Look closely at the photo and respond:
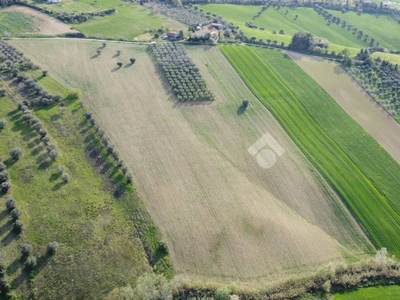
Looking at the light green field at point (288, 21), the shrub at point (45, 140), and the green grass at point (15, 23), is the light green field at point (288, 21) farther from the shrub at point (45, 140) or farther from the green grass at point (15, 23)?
the shrub at point (45, 140)

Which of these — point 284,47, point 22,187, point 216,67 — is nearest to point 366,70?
point 284,47

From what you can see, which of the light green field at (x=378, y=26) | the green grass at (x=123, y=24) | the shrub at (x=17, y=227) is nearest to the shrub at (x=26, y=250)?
the shrub at (x=17, y=227)

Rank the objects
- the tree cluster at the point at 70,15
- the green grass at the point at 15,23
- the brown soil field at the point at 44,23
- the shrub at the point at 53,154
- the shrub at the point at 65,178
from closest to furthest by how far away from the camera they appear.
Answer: the shrub at the point at 65,178, the shrub at the point at 53,154, the green grass at the point at 15,23, the brown soil field at the point at 44,23, the tree cluster at the point at 70,15

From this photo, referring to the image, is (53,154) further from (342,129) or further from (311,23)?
(311,23)

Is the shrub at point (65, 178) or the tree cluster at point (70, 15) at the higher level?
the tree cluster at point (70, 15)

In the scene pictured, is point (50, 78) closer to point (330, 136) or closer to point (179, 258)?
point (179, 258)

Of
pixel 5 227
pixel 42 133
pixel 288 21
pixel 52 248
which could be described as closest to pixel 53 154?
pixel 42 133
